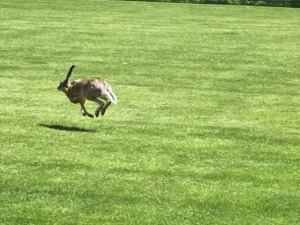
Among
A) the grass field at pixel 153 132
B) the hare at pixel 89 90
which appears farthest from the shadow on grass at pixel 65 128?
the hare at pixel 89 90

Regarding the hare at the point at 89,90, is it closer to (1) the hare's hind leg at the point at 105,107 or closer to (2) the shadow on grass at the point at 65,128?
(1) the hare's hind leg at the point at 105,107

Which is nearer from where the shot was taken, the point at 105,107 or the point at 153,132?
the point at 153,132

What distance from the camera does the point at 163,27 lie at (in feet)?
83.1

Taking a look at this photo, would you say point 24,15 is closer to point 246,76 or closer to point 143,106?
point 246,76

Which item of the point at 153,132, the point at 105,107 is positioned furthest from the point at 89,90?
the point at 153,132

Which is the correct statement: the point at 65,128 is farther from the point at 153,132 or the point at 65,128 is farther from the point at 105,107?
the point at 153,132

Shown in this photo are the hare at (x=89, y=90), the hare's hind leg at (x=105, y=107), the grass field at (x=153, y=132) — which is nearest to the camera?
the grass field at (x=153, y=132)

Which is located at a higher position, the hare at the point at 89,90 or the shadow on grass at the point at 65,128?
the hare at the point at 89,90

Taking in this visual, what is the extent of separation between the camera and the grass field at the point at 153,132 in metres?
8.57

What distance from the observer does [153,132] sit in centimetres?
1166

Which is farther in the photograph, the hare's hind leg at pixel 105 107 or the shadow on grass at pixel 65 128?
the hare's hind leg at pixel 105 107

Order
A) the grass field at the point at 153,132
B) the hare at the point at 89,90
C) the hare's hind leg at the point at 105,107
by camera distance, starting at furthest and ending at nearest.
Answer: the hare's hind leg at the point at 105,107, the hare at the point at 89,90, the grass field at the point at 153,132

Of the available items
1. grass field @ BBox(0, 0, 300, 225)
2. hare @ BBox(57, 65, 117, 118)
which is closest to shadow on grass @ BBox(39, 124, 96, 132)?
grass field @ BBox(0, 0, 300, 225)

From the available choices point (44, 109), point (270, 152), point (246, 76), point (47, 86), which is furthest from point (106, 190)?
point (246, 76)
